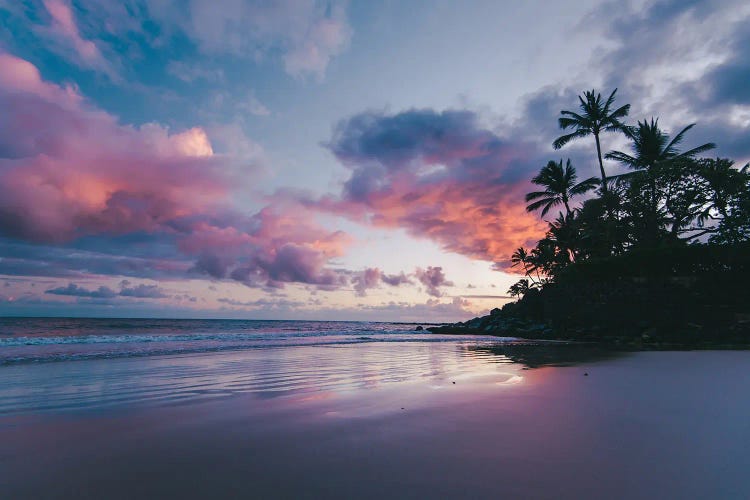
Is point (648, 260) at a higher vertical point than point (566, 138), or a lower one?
lower

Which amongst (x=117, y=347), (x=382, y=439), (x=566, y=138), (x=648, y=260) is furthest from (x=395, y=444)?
(x=566, y=138)

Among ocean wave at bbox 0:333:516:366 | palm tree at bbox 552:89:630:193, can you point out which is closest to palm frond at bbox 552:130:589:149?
palm tree at bbox 552:89:630:193

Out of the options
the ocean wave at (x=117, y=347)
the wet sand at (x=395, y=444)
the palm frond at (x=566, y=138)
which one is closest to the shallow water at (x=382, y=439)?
the wet sand at (x=395, y=444)

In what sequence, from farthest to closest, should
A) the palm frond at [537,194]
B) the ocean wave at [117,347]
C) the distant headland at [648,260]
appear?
the palm frond at [537,194] < the distant headland at [648,260] < the ocean wave at [117,347]

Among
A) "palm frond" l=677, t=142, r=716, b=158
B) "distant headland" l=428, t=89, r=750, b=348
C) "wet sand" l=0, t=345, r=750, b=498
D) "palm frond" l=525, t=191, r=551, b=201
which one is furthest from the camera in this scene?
"palm frond" l=525, t=191, r=551, b=201

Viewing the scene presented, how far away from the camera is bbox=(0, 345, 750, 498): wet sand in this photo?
227cm

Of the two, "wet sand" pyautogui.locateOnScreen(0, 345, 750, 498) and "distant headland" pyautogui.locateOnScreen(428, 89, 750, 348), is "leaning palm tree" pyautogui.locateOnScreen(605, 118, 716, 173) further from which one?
"wet sand" pyautogui.locateOnScreen(0, 345, 750, 498)

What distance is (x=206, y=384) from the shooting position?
21.0ft

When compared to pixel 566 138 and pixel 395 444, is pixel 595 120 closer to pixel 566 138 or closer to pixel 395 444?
pixel 566 138

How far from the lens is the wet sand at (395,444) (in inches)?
89.3

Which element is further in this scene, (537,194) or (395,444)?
(537,194)

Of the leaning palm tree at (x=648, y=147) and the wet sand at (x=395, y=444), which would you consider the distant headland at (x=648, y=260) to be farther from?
the wet sand at (x=395, y=444)

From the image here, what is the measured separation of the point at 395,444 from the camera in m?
3.07

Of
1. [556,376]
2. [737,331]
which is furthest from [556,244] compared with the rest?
[556,376]
